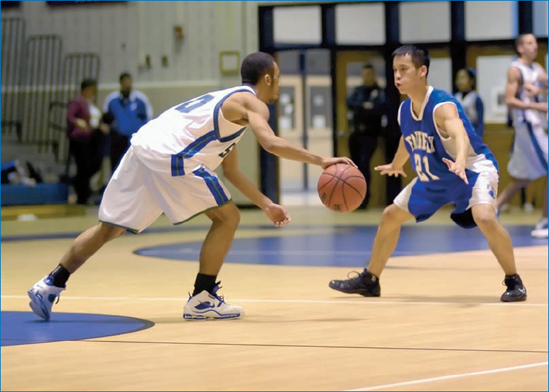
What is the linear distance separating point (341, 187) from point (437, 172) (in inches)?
41.9

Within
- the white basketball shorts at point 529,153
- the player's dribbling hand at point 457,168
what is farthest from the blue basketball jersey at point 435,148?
the white basketball shorts at point 529,153

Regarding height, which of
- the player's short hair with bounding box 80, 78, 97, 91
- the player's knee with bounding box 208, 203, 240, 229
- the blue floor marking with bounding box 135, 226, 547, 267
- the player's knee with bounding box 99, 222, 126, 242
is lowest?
the blue floor marking with bounding box 135, 226, 547, 267

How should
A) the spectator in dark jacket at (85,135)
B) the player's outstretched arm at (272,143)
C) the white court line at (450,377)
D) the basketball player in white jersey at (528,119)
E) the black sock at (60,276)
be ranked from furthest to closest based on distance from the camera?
the spectator in dark jacket at (85,135), the basketball player in white jersey at (528,119), the black sock at (60,276), the player's outstretched arm at (272,143), the white court line at (450,377)

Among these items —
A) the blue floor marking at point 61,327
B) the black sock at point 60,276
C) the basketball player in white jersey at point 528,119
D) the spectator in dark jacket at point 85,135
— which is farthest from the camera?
the spectator in dark jacket at point 85,135

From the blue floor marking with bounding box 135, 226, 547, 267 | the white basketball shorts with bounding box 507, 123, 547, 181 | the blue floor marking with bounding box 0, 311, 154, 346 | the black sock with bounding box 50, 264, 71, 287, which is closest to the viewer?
the blue floor marking with bounding box 0, 311, 154, 346

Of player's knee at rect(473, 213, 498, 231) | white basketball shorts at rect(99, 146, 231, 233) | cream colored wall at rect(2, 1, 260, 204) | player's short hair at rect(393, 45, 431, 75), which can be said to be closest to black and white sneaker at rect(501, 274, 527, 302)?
player's knee at rect(473, 213, 498, 231)

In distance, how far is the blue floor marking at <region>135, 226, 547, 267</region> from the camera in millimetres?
9781

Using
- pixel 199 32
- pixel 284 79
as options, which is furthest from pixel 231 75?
pixel 284 79

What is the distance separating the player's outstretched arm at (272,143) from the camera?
5.98 metres

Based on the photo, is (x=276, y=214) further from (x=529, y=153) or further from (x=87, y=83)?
(x=87, y=83)

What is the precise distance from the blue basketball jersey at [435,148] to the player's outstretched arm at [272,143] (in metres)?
1.03

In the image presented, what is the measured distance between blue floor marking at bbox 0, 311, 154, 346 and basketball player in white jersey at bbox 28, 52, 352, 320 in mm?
136

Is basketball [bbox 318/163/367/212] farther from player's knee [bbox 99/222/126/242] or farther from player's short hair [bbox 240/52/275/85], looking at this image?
player's knee [bbox 99/222/126/242]

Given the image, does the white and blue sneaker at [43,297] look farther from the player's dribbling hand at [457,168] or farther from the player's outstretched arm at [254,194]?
the player's dribbling hand at [457,168]
